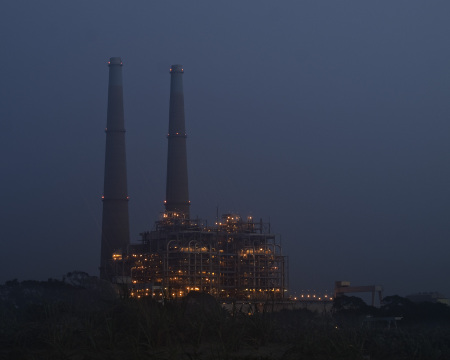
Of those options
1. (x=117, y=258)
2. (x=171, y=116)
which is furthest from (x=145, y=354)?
(x=171, y=116)

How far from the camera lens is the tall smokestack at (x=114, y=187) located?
2995 inches

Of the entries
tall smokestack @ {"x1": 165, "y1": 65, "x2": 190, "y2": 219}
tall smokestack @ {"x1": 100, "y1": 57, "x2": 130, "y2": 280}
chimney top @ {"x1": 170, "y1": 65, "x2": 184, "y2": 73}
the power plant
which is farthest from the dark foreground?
chimney top @ {"x1": 170, "y1": 65, "x2": 184, "y2": 73}

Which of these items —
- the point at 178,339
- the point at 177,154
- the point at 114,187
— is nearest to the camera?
the point at 178,339

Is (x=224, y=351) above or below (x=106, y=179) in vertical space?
below

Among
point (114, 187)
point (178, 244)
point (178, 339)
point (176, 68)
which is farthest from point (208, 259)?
point (178, 339)

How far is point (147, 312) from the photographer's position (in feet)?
48.3

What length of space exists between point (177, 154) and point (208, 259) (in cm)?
1440

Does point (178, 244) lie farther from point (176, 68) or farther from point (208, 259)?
point (176, 68)

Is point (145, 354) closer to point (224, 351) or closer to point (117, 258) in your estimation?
point (224, 351)

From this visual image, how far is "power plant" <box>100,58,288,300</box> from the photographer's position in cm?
6850

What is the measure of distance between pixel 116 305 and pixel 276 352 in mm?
4600

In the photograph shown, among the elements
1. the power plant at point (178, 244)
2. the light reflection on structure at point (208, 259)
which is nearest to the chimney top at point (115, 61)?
the power plant at point (178, 244)

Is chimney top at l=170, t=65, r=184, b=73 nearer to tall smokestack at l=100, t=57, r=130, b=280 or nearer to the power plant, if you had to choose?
the power plant

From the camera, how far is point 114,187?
76750 millimetres
